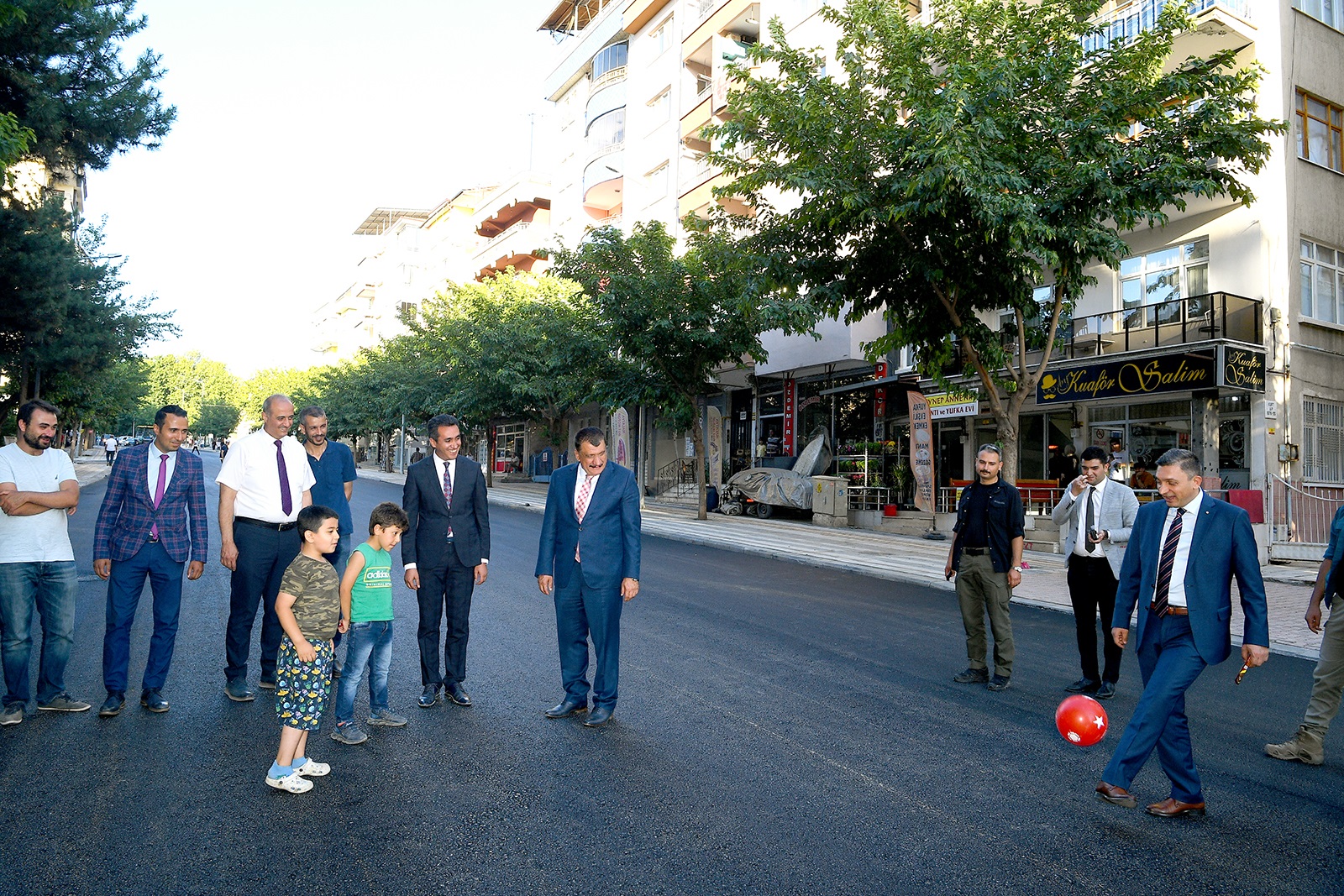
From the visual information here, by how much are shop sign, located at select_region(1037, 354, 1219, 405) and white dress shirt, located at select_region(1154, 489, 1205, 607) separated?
14.4 metres

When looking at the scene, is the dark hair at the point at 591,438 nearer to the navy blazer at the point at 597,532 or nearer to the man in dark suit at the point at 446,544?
the navy blazer at the point at 597,532

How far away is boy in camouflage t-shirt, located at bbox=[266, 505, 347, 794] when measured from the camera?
13.9ft

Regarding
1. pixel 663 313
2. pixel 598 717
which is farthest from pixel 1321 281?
pixel 598 717

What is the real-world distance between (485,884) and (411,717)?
2.34 m

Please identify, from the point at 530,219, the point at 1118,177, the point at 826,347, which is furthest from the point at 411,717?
the point at 530,219

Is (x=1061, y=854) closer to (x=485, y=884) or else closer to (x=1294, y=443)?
(x=485, y=884)

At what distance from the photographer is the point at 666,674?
6781 millimetres

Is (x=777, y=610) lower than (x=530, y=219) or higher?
lower

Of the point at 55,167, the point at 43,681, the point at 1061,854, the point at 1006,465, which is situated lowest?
the point at 1061,854

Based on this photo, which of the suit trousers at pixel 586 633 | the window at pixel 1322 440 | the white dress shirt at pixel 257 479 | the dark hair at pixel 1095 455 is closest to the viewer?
the suit trousers at pixel 586 633

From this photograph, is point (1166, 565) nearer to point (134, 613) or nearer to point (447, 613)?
point (447, 613)

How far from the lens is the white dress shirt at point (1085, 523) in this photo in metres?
6.73

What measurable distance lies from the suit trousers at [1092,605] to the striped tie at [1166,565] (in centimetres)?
218

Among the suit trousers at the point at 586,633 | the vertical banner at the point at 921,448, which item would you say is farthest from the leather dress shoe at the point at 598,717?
the vertical banner at the point at 921,448
